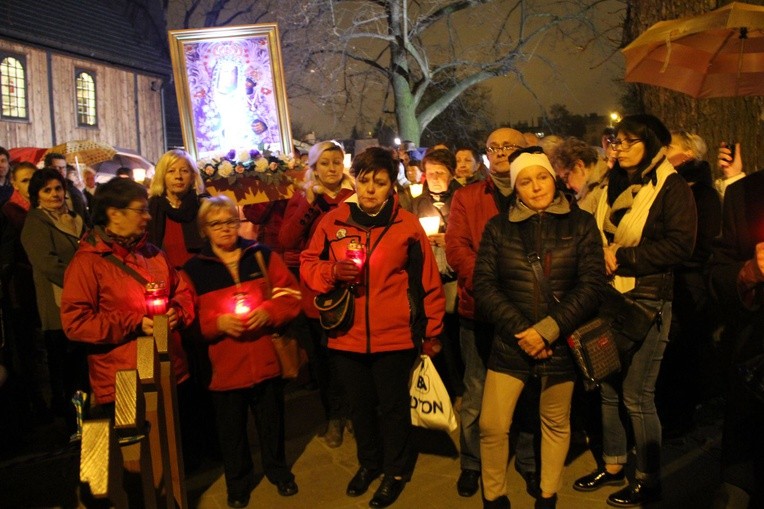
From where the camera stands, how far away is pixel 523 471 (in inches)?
187

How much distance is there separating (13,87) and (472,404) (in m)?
23.4

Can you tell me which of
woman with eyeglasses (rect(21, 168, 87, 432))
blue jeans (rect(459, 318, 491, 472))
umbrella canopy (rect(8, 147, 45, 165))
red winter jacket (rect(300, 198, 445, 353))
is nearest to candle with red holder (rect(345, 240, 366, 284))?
red winter jacket (rect(300, 198, 445, 353))

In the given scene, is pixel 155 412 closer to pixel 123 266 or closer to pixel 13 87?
pixel 123 266

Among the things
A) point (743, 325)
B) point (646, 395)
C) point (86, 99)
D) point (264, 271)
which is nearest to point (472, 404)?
point (646, 395)

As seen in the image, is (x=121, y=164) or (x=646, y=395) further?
(x=121, y=164)

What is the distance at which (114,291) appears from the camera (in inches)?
165

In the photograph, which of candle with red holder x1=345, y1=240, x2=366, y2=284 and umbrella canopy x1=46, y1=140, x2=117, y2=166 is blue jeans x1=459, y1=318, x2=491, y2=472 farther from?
umbrella canopy x1=46, y1=140, x2=117, y2=166

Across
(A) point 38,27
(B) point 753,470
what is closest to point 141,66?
(A) point 38,27

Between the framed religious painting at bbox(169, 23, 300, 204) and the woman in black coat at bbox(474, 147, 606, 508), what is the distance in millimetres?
3099

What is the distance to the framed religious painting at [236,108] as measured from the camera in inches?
257

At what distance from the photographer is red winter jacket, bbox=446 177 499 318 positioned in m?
4.72

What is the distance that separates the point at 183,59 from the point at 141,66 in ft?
78.2

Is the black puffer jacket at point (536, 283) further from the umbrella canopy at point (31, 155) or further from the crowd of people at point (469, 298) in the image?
the umbrella canopy at point (31, 155)

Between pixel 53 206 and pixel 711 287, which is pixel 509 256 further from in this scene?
pixel 53 206
